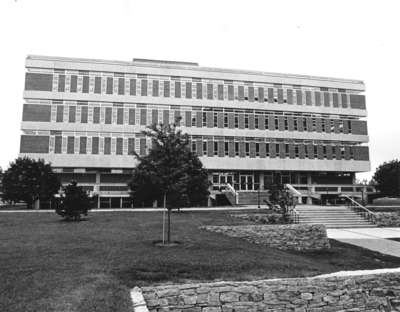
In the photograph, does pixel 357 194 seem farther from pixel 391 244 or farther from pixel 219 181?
pixel 391 244

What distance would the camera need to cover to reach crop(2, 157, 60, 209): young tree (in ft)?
98.3

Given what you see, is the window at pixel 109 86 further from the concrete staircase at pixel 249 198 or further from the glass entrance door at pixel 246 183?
the concrete staircase at pixel 249 198

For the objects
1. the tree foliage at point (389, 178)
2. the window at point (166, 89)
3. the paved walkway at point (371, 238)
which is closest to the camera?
the paved walkway at point (371, 238)

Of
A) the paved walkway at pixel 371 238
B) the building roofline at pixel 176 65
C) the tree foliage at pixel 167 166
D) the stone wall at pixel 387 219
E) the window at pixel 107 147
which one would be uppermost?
the building roofline at pixel 176 65

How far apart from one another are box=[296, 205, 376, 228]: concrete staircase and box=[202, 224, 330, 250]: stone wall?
235 inches

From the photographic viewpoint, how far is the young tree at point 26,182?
98.3 ft

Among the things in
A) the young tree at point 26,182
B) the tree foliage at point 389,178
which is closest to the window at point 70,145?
the young tree at point 26,182

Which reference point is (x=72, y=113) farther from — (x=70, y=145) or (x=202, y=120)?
(x=202, y=120)

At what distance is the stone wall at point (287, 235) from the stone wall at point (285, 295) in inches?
242

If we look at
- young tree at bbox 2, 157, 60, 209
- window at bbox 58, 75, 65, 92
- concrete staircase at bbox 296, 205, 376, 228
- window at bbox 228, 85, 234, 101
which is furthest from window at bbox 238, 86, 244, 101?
young tree at bbox 2, 157, 60, 209

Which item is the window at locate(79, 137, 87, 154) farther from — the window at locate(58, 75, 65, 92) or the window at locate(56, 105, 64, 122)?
the window at locate(58, 75, 65, 92)

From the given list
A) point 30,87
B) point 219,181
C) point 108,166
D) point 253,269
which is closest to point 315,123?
point 219,181

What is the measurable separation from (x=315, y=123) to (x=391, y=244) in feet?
106

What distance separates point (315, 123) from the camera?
46.1 m
